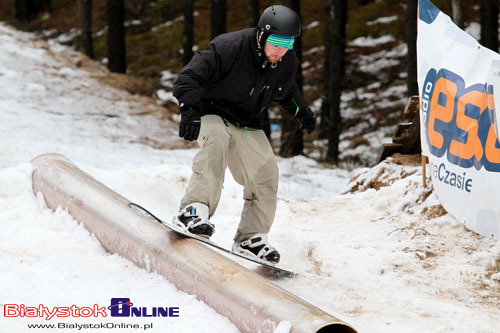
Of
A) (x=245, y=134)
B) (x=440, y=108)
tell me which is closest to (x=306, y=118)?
(x=245, y=134)

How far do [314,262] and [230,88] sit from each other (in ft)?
5.38

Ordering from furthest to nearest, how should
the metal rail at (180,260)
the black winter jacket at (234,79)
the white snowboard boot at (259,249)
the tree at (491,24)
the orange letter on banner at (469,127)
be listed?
1. the tree at (491,24)
2. the orange letter on banner at (469,127)
3. the white snowboard boot at (259,249)
4. the black winter jacket at (234,79)
5. the metal rail at (180,260)

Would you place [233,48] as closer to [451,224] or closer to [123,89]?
[451,224]

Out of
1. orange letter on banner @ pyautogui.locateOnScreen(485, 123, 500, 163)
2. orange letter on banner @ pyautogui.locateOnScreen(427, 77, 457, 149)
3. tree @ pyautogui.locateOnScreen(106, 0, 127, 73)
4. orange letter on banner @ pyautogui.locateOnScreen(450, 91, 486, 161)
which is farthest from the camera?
tree @ pyautogui.locateOnScreen(106, 0, 127, 73)

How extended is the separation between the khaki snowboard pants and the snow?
1.87 feet

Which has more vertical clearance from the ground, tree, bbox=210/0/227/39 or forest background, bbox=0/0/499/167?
tree, bbox=210/0/227/39

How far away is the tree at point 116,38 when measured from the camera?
55.4 feet

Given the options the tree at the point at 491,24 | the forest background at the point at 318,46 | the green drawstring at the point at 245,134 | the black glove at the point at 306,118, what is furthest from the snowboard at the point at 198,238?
the tree at the point at 491,24

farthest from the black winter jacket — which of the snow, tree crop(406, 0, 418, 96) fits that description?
tree crop(406, 0, 418, 96)

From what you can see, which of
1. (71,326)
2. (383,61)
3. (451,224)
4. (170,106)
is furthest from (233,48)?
(383,61)

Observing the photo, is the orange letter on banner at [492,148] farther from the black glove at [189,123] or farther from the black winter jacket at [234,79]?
the black glove at [189,123]

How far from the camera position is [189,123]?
13.4 feet

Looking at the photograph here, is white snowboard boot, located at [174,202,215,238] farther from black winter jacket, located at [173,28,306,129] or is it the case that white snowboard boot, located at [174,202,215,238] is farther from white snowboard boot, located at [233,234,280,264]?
black winter jacket, located at [173,28,306,129]

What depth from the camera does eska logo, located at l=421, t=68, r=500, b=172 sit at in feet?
16.4
